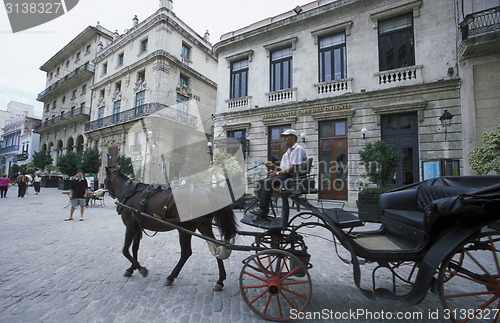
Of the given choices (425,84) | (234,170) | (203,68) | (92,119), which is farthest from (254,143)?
(92,119)

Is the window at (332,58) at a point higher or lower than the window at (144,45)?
lower

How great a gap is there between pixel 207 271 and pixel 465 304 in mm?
3579

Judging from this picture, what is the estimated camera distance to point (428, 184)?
126 inches

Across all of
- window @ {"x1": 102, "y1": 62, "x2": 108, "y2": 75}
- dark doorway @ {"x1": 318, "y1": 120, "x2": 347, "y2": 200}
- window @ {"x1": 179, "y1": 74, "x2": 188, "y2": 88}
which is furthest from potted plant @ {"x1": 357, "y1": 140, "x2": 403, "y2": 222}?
window @ {"x1": 102, "y1": 62, "x2": 108, "y2": 75}

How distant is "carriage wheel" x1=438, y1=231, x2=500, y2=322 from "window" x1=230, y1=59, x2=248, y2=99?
1424cm

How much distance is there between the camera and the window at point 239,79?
15.7m

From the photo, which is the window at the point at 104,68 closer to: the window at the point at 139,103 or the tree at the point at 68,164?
the window at the point at 139,103

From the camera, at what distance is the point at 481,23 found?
9250 mm

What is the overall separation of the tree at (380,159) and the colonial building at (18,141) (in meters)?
51.0

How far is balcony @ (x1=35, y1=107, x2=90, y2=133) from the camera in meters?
27.6

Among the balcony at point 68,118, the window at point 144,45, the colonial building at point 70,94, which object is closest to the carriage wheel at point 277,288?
the window at point 144,45

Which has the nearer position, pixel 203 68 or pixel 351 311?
pixel 351 311

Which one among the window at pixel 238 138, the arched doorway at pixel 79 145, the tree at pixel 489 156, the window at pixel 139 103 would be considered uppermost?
the window at pixel 139 103

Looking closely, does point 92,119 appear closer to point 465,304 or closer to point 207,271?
point 207,271
